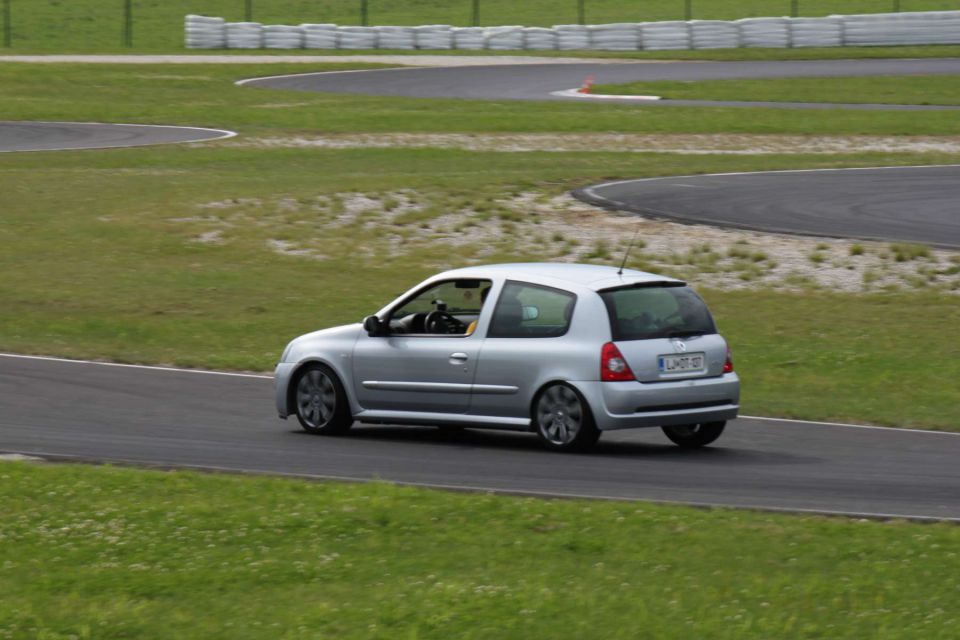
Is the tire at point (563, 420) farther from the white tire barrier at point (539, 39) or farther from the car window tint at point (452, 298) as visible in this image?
the white tire barrier at point (539, 39)

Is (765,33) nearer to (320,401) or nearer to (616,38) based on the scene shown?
(616,38)

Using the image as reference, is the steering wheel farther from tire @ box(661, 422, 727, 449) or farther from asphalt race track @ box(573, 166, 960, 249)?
asphalt race track @ box(573, 166, 960, 249)

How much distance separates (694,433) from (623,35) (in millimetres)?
51001

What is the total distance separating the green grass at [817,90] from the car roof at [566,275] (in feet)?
107

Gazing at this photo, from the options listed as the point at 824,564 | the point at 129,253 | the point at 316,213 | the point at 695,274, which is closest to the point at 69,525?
the point at 824,564

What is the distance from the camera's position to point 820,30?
2394 inches

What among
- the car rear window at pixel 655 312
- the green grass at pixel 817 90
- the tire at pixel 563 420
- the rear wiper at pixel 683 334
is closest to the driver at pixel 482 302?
the tire at pixel 563 420

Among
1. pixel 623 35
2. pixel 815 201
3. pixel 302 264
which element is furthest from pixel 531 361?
pixel 623 35

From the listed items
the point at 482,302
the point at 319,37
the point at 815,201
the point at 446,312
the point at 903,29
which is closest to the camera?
the point at 482,302

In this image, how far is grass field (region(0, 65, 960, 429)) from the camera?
16922 mm

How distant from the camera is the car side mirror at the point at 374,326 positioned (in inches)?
512

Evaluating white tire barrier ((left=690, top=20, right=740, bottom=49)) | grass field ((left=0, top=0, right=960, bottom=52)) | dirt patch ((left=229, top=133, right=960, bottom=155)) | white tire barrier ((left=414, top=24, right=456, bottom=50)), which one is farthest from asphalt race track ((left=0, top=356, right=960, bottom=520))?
grass field ((left=0, top=0, right=960, bottom=52))

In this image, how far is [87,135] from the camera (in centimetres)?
3828

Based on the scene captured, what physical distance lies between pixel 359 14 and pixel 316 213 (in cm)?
5516
